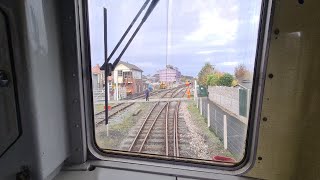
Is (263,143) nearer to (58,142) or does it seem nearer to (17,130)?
(58,142)

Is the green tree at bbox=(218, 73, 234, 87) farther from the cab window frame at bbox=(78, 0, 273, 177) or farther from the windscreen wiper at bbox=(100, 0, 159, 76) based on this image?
the windscreen wiper at bbox=(100, 0, 159, 76)

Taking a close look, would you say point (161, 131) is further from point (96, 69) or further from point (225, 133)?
point (96, 69)

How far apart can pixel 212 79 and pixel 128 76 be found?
526 mm

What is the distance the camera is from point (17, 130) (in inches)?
45.4

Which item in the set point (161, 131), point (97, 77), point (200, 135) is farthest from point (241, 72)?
point (97, 77)

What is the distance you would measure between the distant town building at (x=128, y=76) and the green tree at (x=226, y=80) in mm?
483

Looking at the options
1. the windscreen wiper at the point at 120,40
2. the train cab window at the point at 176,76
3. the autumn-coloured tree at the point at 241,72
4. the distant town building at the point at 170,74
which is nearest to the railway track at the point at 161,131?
the train cab window at the point at 176,76

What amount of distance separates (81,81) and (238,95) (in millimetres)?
973

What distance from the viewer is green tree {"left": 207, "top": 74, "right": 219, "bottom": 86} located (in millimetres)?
1278

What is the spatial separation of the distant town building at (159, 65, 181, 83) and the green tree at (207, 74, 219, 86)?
175 millimetres

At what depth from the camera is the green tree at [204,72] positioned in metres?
1.27

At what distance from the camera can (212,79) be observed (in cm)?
129

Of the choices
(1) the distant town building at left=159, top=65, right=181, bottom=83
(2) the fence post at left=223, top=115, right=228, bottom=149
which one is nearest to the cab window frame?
(2) the fence post at left=223, top=115, right=228, bottom=149

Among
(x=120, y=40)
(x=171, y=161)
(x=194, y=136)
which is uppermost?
(x=120, y=40)
